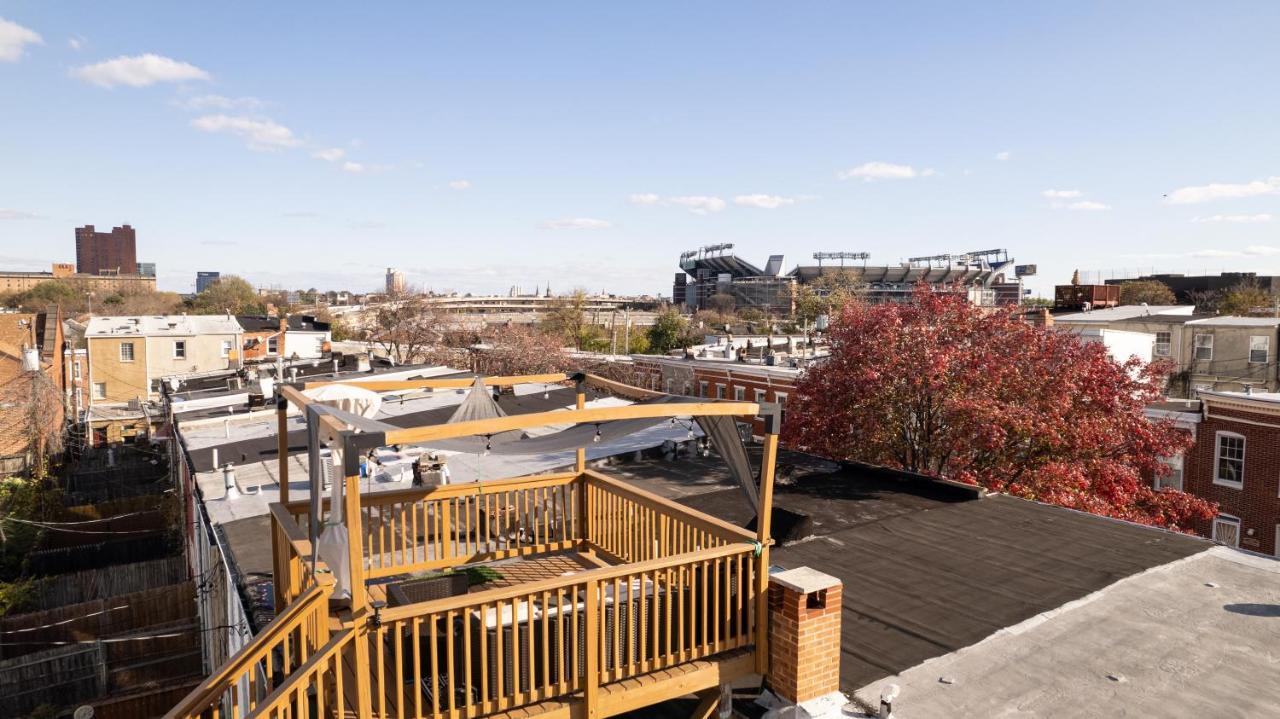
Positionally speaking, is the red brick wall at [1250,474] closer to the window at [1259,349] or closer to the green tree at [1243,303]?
the window at [1259,349]

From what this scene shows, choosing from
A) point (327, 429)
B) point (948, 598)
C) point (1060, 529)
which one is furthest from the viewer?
point (1060, 529)

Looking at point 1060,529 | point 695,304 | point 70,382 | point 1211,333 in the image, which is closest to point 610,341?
point 70,382

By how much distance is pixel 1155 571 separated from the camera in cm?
799

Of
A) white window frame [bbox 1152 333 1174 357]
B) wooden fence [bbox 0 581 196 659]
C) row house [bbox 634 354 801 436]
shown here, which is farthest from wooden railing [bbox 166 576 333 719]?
white window frame [bbox 1152 333 1174 357]

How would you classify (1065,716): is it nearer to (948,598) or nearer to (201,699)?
(948,598)

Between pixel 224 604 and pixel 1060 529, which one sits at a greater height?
pixel 1060 529

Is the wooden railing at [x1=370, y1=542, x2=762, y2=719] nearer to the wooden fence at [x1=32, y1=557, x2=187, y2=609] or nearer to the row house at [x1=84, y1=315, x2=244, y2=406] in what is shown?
the wooden fence at [x1=32, y1=557, x2=187, y2=609]

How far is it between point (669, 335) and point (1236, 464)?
143ft

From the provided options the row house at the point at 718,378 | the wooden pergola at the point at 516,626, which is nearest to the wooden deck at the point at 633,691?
the wooden pergola at the point at 516,626

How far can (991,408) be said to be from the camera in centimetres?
1349

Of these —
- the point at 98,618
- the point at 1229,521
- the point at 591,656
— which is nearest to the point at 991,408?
the point at 1229,521

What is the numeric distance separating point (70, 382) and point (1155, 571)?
→ 47670 mm

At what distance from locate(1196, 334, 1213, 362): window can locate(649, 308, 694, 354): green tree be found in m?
35.3

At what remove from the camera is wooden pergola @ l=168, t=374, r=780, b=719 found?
13.7 ft
